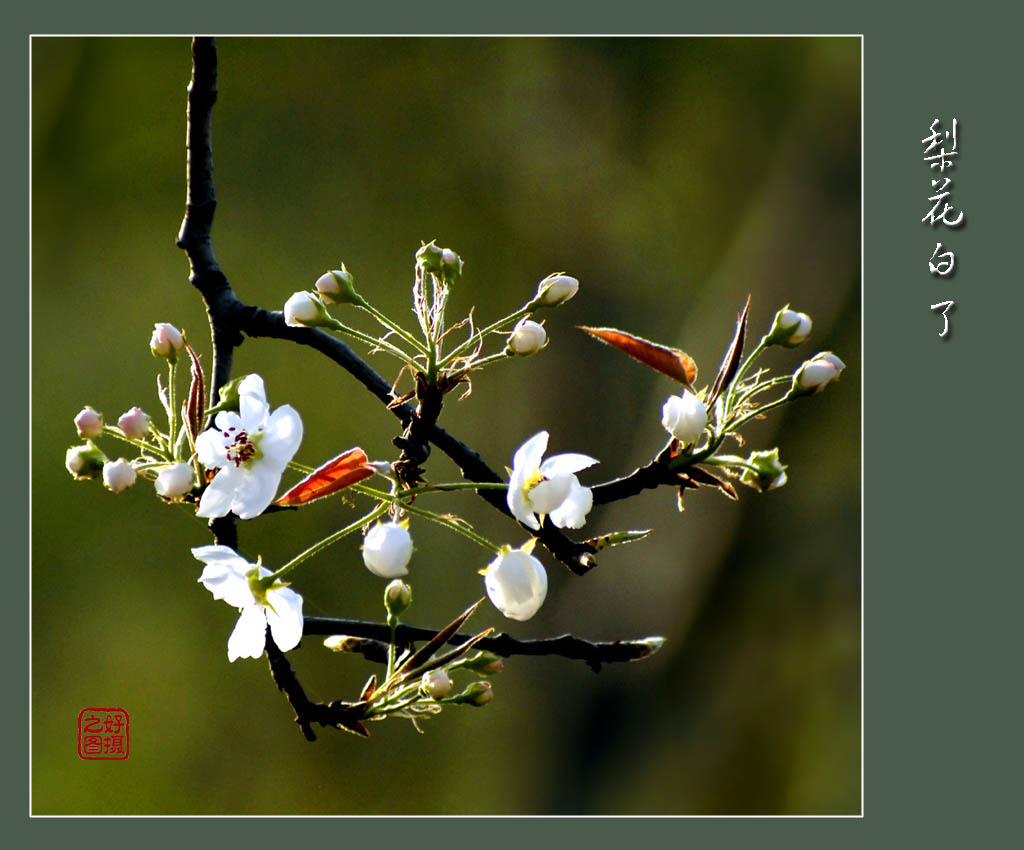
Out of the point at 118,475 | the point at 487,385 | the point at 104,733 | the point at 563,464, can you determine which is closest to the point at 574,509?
the point at 563,464

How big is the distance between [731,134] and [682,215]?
0.28 metres

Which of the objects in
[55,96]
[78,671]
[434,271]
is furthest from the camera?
[55,96]

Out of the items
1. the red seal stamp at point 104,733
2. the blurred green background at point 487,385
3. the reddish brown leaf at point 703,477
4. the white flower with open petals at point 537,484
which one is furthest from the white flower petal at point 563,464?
the blurred green background at point 487,385

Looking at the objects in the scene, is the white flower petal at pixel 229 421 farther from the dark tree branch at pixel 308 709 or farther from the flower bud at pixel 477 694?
the flower bud at pixel 477 694

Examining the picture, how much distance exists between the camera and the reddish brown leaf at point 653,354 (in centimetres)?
93

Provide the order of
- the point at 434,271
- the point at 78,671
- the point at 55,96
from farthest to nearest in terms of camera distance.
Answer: the point at 55,96 → the point at 78,671 → the point at 434,271

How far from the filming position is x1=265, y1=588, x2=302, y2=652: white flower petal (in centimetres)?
92

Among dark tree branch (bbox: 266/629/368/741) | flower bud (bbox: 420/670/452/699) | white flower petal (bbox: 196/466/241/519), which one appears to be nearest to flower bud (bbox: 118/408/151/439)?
white flower petal (bbox: 196/466/241/519)

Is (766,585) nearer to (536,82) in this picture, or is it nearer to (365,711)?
(536,82)

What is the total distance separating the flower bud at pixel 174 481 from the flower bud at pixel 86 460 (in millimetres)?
79

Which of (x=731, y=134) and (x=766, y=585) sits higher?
(x=731, y=134)

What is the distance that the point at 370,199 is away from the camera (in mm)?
3365

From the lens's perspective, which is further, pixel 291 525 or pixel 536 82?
pixel 536 82

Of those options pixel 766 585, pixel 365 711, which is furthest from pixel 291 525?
pixel 365 711
